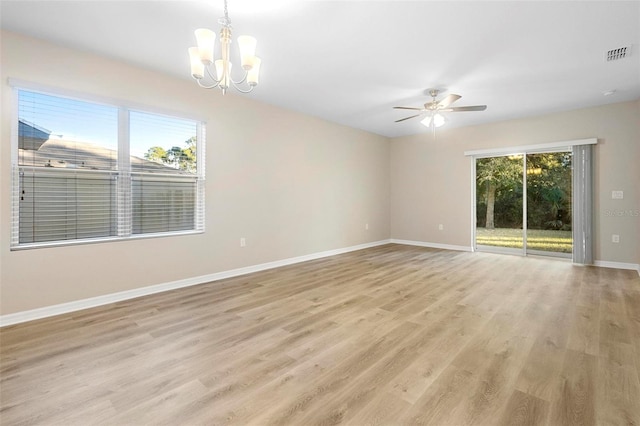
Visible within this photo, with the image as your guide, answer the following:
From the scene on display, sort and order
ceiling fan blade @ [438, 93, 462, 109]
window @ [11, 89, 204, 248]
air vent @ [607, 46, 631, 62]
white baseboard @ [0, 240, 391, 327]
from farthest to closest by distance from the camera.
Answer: ceiling fan blade @ [438, 93, 462, 109] → air vent @ [607, 46, 631, 62] → window @ [11, 89, 204, 248] → white baseboard @ [0, 240, 391, 327]

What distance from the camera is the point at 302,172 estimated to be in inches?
212

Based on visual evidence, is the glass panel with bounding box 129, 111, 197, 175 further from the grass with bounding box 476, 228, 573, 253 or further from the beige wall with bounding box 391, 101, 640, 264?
the grass with bounding box 476, 228, 573, 253

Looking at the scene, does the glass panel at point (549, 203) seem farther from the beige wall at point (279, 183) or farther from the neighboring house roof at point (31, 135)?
the neighboring house roof at point (31, 135)

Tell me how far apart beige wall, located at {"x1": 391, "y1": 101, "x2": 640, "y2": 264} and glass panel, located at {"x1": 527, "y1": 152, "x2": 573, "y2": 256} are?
1.31 feet

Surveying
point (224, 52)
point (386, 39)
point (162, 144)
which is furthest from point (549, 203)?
point (162, 144)

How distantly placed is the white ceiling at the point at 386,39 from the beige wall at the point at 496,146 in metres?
0.73

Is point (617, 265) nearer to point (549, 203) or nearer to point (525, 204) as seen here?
point (549, 203)

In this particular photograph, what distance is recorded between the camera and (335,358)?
212 centimetres

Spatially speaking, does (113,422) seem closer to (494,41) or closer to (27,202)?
(27,202)

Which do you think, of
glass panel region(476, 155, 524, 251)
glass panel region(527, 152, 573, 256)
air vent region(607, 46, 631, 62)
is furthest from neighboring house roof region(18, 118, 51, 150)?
glass panel region(527, 152, 573, 256)

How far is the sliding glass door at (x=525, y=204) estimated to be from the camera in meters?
5.40

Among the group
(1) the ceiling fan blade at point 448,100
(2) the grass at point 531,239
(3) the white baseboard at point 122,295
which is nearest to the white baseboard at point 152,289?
(3) the white baseboard at point 122,295

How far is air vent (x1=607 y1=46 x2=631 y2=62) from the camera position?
9.84 feet

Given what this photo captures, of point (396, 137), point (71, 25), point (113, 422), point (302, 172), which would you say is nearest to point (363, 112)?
point (302, 172)
